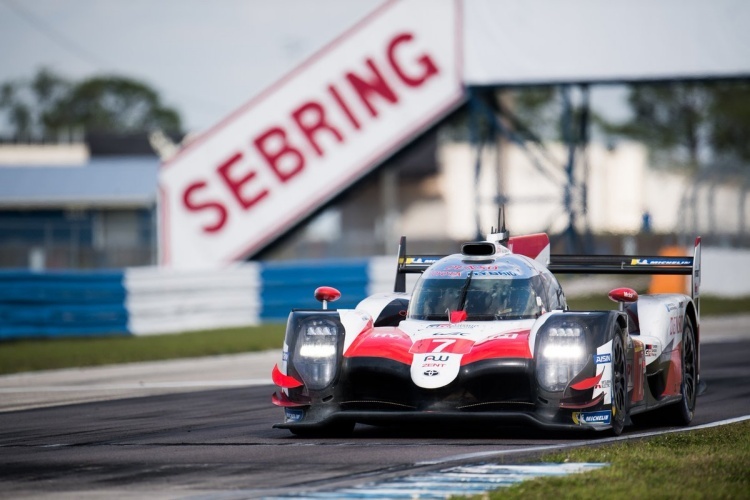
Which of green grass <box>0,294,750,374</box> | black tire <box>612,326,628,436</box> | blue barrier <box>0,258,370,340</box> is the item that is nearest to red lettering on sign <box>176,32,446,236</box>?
blue barrier <box>0,258,370,340</box>

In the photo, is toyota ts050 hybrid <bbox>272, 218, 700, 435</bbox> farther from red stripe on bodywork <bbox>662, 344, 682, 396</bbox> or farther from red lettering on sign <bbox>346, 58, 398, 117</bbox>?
red lettering on sign <bbox>346, 58, 398, 117</bbox>

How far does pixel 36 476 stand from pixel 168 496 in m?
1.30

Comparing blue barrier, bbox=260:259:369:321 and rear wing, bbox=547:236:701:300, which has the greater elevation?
rear wing, bbox=547:236:701:300

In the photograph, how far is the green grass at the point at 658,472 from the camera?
7074 millimetres

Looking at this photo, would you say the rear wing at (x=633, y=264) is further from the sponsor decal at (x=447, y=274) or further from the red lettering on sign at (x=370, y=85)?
the red lettering on sign at (x=370, y=85)

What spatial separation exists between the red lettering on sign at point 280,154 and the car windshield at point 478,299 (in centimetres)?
1896

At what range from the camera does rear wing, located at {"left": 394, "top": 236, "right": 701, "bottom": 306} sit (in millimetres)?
11953

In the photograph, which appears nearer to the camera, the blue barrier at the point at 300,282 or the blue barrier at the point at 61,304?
the blue barrier at the point at 61,304

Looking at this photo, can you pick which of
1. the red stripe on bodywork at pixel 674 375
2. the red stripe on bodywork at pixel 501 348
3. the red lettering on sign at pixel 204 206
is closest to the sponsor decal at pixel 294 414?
the red stripe on bodywork at pixel 501 348

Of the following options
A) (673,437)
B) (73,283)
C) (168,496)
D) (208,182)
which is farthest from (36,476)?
(208,182)

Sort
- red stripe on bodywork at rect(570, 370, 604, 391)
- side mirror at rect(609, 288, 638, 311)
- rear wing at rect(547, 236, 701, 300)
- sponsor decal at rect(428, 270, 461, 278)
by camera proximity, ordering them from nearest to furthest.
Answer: red stripe on bodywork at rect(570, 370, 604, 391)
side mirror at rect(609, 288, 638, 311)
sponsor decal at rect(428, 270, 461, 278)
rear wing at rect(547, 236, 701, 300)

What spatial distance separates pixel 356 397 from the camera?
9.80 m

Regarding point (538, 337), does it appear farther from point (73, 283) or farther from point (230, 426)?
point (73, 283)

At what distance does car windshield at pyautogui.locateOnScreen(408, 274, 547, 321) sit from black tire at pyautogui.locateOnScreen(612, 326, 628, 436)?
77 cm
